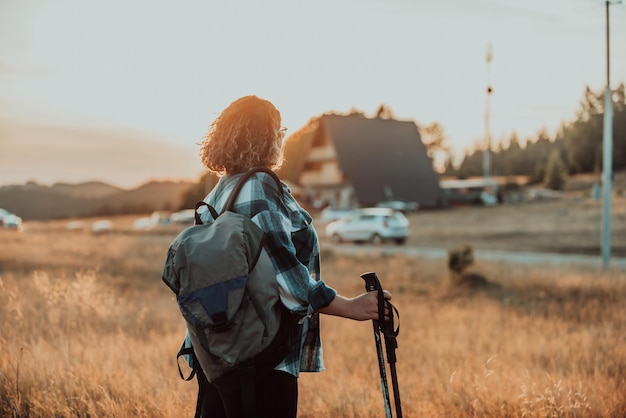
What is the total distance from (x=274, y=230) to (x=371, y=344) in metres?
6.60

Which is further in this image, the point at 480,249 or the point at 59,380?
the point at 480,249

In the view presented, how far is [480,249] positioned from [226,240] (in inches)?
979

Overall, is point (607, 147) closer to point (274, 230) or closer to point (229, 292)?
point (274, 230)

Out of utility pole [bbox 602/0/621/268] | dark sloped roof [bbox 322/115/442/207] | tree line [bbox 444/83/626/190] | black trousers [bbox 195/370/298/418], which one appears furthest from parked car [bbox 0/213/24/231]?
tree line [bbox 444/83/626/190]

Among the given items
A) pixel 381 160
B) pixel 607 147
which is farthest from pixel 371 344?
pixel 381 160

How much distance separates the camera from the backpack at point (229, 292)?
229 centimetres

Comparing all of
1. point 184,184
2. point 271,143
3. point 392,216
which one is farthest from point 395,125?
point 271,143

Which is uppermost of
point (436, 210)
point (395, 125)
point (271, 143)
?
point (395, 125)

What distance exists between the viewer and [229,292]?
2285 mm

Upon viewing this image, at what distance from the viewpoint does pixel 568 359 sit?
6.86 metres

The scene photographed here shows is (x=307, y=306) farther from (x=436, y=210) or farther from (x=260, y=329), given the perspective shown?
(x=436, y=210)

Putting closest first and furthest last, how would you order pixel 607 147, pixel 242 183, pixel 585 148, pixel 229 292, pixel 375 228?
pixel 229 292, pixel 242 183, pixel 607 147, pixel 375 228, pixel 585 148

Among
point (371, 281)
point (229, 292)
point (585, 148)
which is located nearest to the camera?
point (229, 292)

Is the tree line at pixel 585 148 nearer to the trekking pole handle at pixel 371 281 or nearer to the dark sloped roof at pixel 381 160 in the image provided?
the dark sloped roof at pixel 381 160
